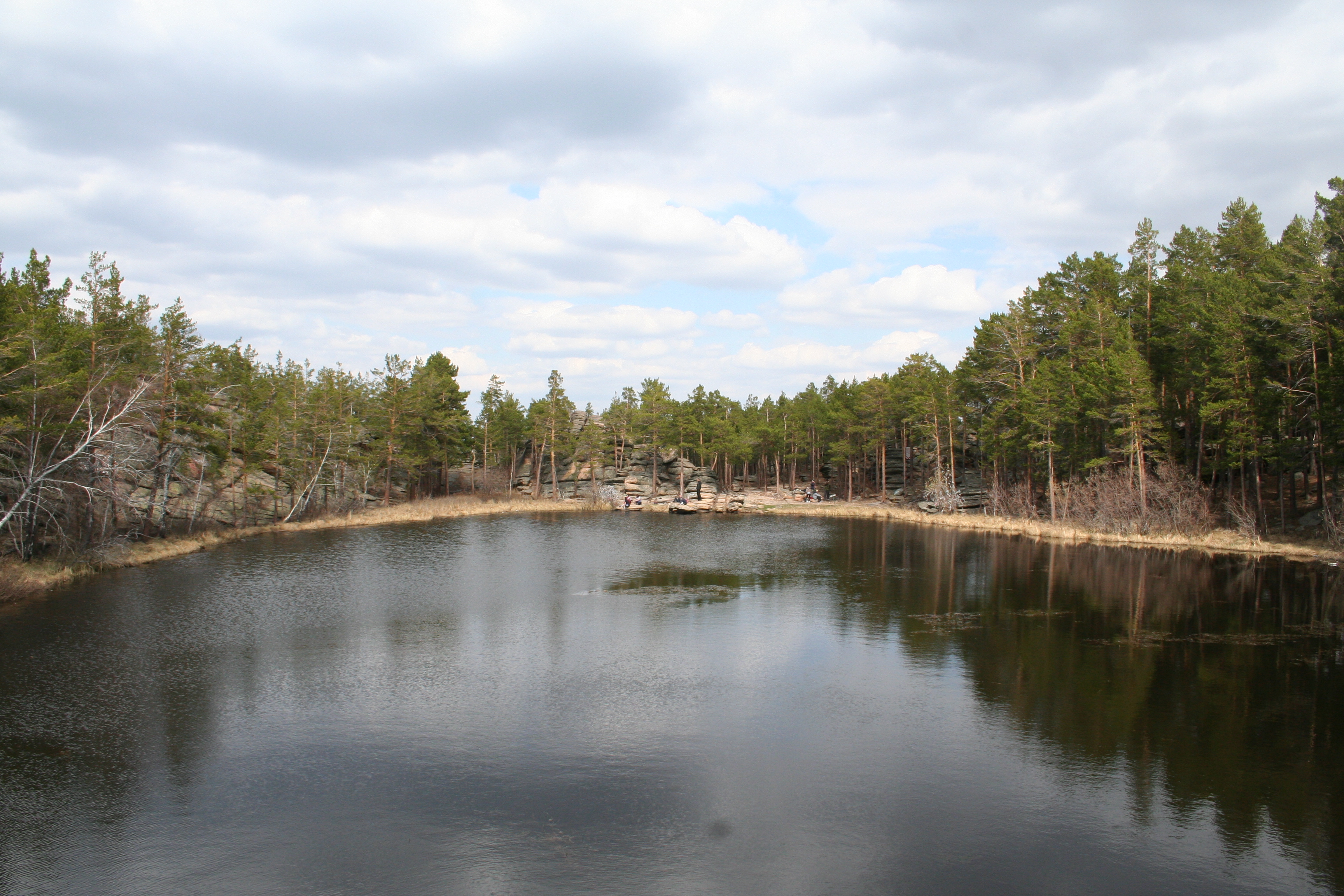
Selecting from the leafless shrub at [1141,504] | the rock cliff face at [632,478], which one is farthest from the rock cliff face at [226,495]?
the leafless shrub at [1141,504]

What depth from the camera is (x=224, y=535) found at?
45125mm

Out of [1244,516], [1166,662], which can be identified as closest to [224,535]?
[1166,662]

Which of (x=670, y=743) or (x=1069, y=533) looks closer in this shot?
(x=670, y=743)

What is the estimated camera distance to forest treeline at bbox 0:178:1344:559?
31516 mm

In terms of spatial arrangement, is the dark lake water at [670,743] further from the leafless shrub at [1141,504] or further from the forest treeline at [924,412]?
the leafless shrub at [1141,504]

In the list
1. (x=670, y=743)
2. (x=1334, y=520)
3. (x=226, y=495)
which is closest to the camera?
(x=670, y=743)

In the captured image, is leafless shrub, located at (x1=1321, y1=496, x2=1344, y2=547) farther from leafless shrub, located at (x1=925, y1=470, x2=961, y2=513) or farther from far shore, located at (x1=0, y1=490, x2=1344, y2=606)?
leafless shrub, located at (x1=925, y1=470, x2=961, y2=513)

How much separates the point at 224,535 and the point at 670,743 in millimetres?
41577

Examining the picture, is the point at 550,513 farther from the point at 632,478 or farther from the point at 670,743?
the point at 670,743

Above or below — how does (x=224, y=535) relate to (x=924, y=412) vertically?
below

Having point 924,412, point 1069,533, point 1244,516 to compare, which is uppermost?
point 924,412

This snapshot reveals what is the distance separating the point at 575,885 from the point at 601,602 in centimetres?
1838

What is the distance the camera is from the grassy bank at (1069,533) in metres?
37.7

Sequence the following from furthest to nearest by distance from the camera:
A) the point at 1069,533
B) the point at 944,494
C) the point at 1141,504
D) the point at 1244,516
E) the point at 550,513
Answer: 1. the point at 550,513
2. the point at 944,494
3. the point at 1069,533
4. the point at 1141,504
5. the point at 1244,516
